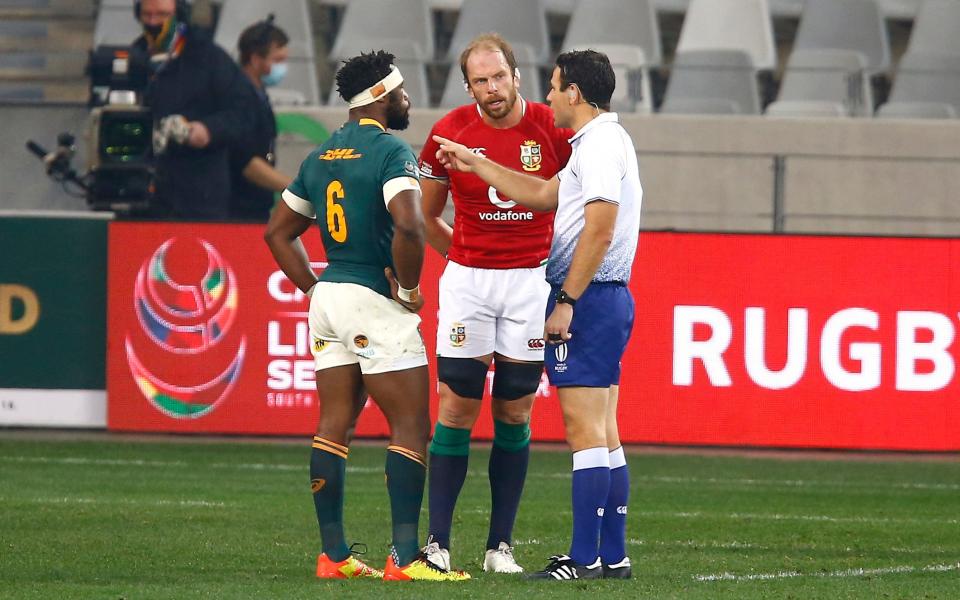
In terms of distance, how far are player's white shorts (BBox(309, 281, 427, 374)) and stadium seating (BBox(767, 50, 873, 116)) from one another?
→ 1136 centimetres

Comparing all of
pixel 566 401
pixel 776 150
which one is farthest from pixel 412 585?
pixel 776 150

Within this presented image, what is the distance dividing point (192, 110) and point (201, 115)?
0.08 meters

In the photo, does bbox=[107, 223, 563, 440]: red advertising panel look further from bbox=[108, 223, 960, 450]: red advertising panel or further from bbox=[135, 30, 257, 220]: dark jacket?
bbox=[135, 30, 257, 220]: dark jacket

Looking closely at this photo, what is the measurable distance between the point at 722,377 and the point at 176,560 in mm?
5887

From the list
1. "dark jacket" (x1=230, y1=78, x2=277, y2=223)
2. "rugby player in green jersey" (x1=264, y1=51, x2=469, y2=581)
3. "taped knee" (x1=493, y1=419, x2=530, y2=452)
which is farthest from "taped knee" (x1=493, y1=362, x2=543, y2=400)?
"dark jacket" (x1=230, y1=78, x2=277, y2=223)

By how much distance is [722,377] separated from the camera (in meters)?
12.3

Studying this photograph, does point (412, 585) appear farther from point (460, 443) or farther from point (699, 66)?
point (699, 66)

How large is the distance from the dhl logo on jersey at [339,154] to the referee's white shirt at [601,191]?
80cm

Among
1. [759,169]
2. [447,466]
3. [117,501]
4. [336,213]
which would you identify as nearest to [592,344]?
[447,466]

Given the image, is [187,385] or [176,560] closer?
[176,560]

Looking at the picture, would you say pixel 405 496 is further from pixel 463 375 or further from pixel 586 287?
pixel 586 287

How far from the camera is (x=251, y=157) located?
1291 centimetres

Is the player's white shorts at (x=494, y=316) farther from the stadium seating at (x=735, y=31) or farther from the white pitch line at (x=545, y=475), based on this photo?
the stadium seating at (x=735, y=31)

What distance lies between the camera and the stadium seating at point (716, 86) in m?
17.5
